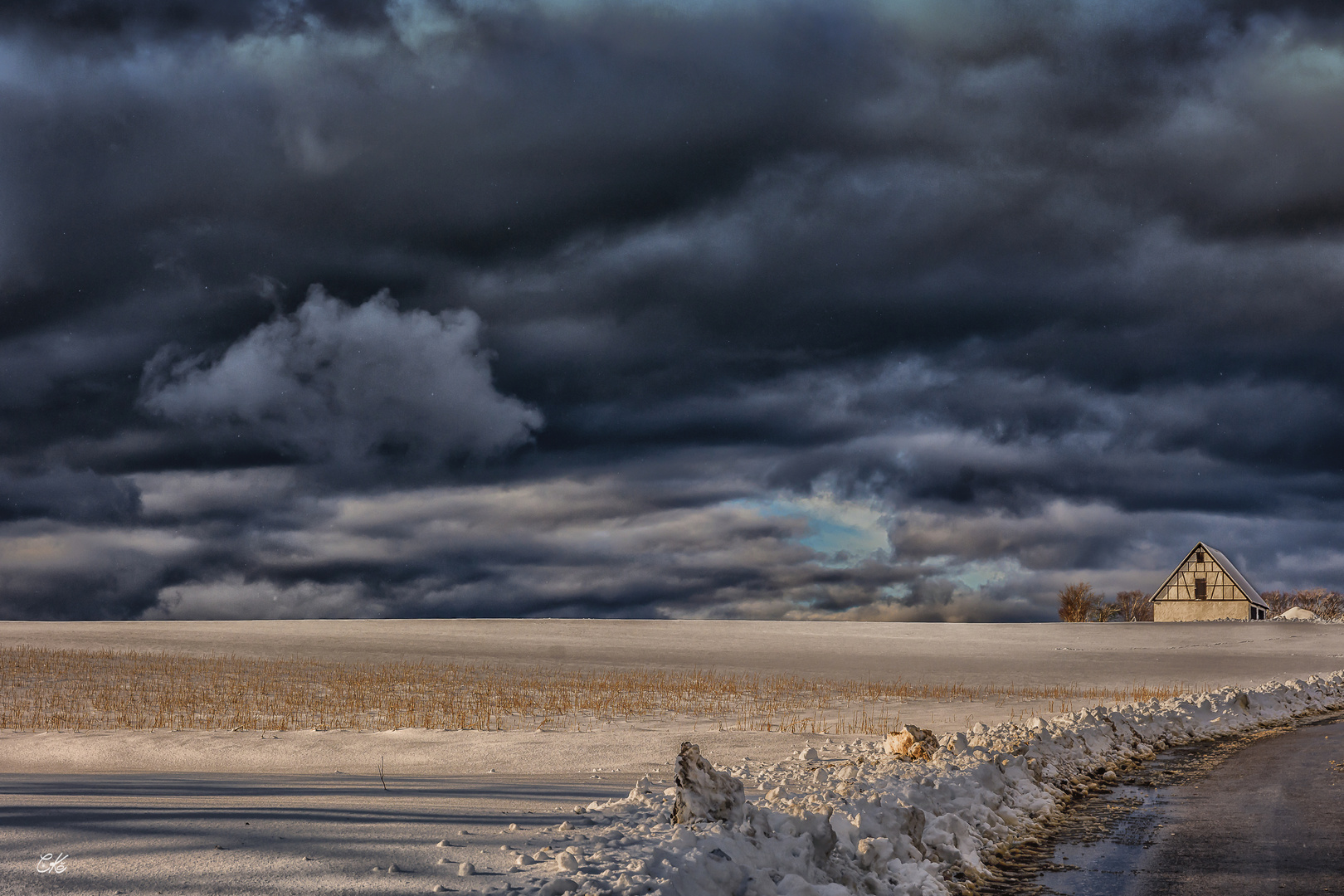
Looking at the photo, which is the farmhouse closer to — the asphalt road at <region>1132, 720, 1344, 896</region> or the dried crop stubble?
the dried crop stubble

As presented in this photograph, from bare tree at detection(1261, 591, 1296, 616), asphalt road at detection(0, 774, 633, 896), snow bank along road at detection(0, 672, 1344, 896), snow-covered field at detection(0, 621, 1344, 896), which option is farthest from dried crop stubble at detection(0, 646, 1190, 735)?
bare tree at detection(1261, 591, 1296, 616)

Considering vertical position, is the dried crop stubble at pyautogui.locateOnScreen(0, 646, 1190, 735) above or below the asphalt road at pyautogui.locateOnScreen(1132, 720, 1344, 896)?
below

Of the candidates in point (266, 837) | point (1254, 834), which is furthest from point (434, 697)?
point (1254, 834)

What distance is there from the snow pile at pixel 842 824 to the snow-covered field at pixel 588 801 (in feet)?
0.07

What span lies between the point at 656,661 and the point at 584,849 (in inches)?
2036

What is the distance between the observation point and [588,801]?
10508mm

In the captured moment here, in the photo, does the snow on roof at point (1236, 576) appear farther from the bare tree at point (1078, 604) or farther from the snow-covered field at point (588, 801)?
the snow-covered field at point (588, 801)

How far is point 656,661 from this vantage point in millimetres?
57812

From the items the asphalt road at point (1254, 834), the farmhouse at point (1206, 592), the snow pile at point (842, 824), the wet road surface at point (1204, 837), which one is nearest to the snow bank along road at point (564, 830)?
the snow pile at point (842, 824)

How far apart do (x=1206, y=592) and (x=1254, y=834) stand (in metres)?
100

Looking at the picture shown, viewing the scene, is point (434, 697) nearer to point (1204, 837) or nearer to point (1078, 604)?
point (1204, 837)

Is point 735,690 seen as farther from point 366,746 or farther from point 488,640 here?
point 488,640

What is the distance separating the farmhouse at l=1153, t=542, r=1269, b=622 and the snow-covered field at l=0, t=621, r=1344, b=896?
75234 mm

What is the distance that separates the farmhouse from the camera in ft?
315
